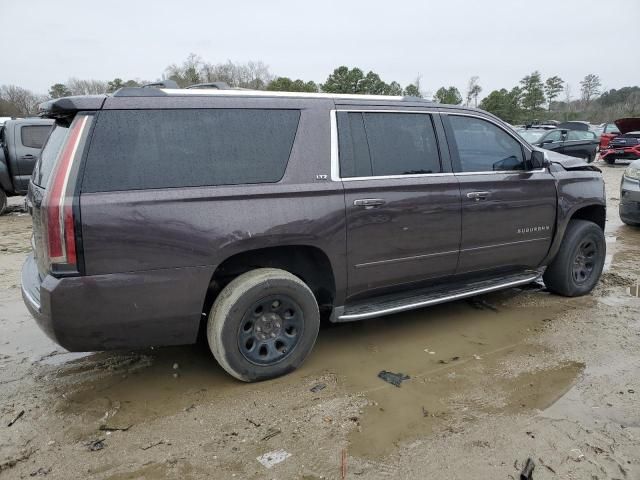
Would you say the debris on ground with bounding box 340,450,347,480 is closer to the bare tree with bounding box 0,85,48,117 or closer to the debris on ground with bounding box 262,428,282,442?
the debris on ground with bounding box 262,428,282,442

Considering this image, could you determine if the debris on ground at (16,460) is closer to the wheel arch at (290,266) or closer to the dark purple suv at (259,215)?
the dark purple suv at (259,215)

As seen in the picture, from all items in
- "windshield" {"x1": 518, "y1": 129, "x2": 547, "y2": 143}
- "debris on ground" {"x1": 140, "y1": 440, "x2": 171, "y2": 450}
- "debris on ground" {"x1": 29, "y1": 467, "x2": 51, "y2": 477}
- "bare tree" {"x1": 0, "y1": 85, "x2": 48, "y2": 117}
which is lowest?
"debris on ground" {"x1": 140, "y1": 440, "x2": 171, "y2": 450}

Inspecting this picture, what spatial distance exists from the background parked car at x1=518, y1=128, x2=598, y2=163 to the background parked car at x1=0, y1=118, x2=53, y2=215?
1351 centimetres

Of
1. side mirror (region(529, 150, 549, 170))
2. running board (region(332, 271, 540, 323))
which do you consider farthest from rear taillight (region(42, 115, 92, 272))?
side mirror (region(529, 150, 549, 170))

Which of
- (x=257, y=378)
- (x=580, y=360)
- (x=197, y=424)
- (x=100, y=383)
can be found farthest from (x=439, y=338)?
(x=100, y=383)

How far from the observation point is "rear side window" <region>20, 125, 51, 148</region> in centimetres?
1000

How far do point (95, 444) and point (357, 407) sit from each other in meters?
1.50

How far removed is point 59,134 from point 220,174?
3.33ft

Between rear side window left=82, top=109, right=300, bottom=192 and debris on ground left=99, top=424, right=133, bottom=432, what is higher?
rear side window left=82, top=109, right=300, bottom=192

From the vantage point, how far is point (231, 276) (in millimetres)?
3377

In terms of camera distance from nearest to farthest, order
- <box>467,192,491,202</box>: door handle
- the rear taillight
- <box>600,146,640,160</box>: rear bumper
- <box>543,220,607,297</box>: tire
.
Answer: the rear taillight < <box>467,192,491,202</box>: door handle < <box>543,220,607,297</box>: tire < <box>600,146,640,160</box>: rear bumper

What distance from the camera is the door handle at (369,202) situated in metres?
3.48

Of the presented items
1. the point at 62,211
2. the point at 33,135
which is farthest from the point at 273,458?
the point at 33,135

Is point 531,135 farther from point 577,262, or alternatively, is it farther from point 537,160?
point 537,160
